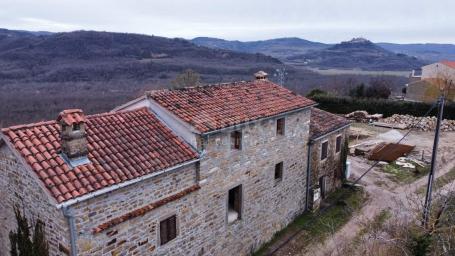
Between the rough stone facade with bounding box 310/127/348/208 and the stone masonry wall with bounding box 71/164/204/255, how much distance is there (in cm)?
859

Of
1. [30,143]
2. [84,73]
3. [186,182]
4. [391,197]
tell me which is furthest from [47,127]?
[84,73]

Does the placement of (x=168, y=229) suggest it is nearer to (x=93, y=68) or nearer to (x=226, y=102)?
(x=226, y=102)

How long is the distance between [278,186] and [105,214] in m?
8.87

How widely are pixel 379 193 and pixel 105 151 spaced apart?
17.5 meters

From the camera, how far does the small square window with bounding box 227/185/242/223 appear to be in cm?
1422

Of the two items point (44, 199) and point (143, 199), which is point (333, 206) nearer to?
point (143, 199)

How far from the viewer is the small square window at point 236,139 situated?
13609 millimetres

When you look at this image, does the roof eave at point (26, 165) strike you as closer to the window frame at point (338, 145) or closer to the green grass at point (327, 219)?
the green grass at point (327, 219)

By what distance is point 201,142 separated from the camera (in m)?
12.0

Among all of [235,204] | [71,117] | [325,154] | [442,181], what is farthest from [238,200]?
[442,181]

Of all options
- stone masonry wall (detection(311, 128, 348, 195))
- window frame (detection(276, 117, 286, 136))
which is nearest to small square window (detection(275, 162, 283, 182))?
window frame (detection(276, 117, 286, 136))

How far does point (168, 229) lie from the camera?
11312 mm

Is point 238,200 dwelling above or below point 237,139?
below

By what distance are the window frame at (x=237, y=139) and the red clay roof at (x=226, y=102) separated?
574mm
